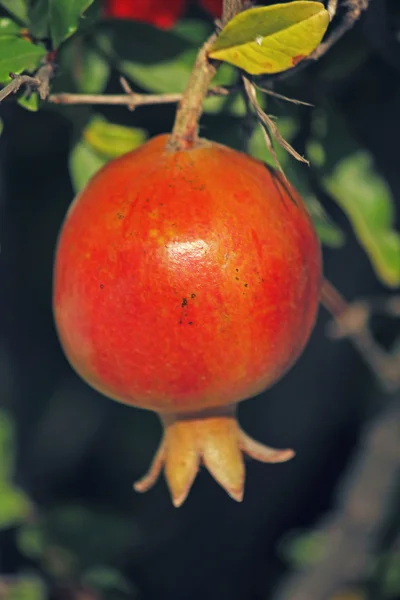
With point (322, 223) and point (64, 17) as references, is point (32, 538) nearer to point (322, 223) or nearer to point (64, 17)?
point (322, 223)

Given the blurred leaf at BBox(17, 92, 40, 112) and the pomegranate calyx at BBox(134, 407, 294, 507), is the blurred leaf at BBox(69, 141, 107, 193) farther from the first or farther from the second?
the pomegranate calyx at BBox(134, 407, 294, 507)

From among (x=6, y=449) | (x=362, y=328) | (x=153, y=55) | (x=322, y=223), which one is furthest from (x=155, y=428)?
(x=153, y=55)

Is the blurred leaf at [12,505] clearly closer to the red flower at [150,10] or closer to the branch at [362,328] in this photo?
the branch at [362,328]

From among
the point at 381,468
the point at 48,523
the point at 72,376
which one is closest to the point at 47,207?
the point at 72,376

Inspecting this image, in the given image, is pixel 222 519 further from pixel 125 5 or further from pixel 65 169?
pixel 125 5

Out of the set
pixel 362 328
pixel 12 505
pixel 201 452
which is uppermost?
pixel 201 452
